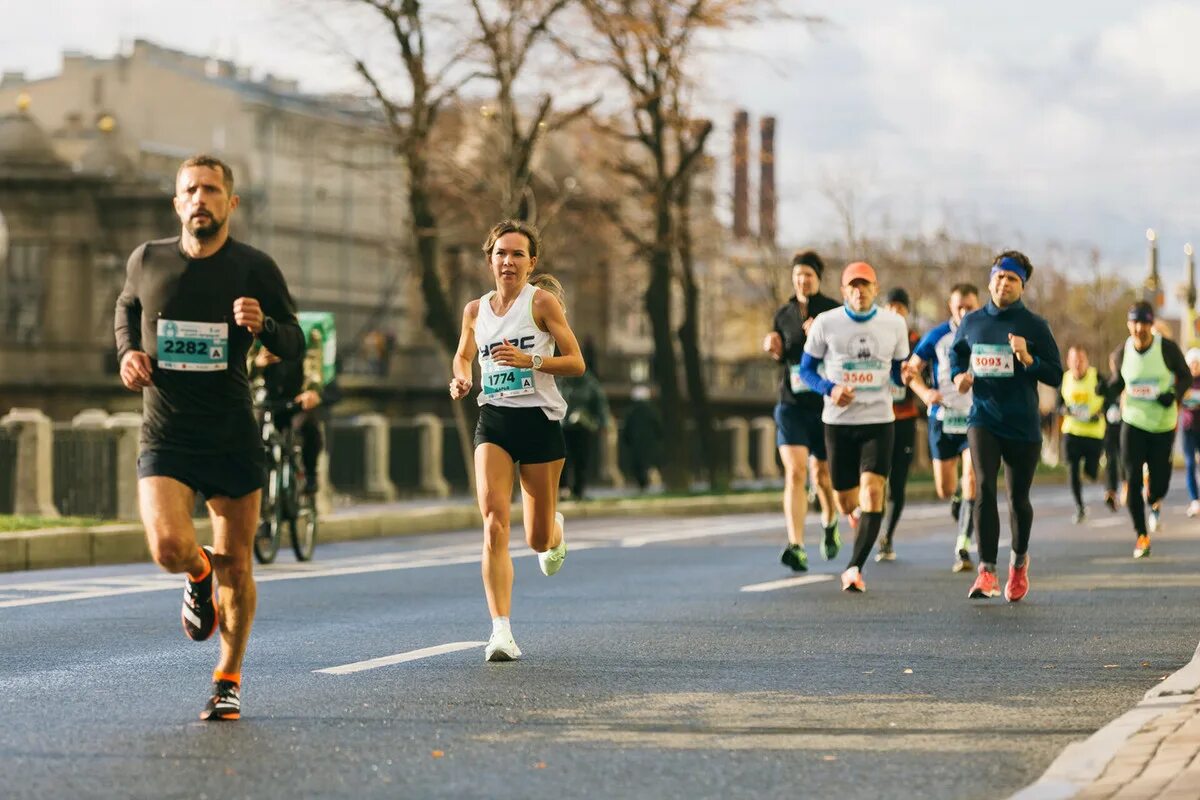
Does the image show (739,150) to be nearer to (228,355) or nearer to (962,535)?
(962,535)

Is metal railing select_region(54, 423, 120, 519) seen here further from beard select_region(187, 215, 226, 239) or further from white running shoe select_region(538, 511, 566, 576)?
beard select_region(187, 215, 226, 239)

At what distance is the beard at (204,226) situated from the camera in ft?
25.2

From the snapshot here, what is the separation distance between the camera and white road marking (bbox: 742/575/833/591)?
14.6 meters

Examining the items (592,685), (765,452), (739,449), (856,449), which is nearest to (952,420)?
(856,449)

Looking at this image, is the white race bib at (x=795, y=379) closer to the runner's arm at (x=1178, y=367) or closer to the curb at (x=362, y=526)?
the runner's arm at (x=1178, y=367)

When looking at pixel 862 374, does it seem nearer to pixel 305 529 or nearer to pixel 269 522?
pixel 269 522

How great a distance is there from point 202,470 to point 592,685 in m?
2.01

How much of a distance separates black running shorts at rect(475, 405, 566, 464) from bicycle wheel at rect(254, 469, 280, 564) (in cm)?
692

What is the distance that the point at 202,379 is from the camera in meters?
7.78

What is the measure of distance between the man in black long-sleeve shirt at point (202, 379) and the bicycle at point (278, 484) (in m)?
8.69

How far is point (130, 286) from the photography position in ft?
25.8

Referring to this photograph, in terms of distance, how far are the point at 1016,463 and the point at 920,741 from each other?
573cm

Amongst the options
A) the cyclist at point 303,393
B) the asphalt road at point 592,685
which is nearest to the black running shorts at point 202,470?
the asphalt road at point 592,685

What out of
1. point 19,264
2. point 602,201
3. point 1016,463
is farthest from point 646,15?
point 19,264
